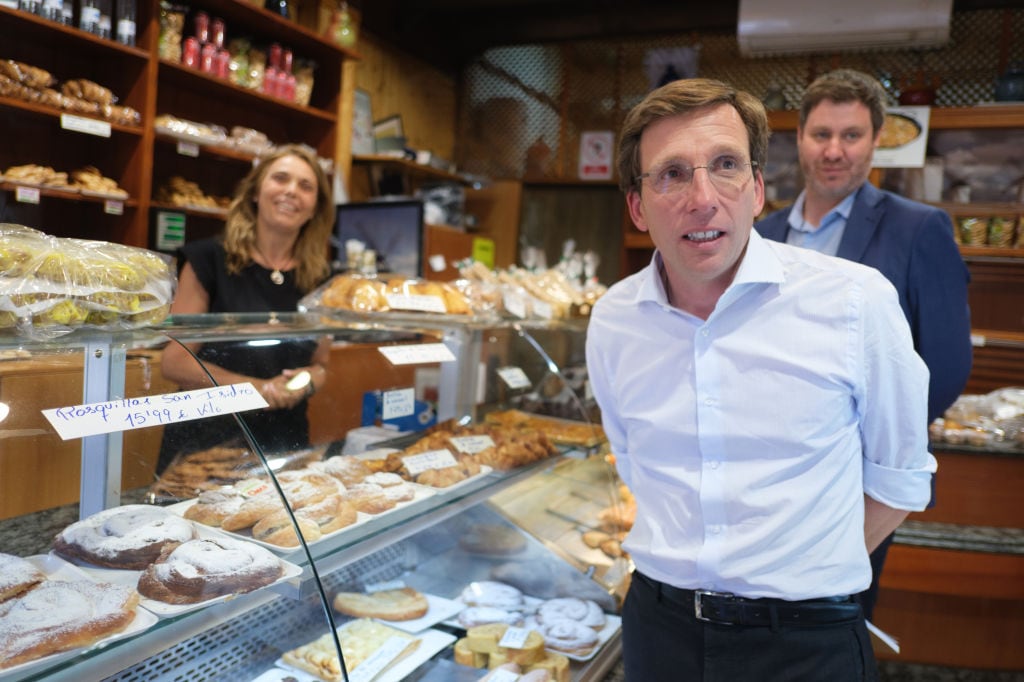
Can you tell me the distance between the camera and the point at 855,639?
136 cm

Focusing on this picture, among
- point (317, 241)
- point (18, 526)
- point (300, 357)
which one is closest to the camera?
point (18, 526)

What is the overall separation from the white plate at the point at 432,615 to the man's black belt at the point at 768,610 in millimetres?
784

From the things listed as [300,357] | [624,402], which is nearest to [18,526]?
[300,357]

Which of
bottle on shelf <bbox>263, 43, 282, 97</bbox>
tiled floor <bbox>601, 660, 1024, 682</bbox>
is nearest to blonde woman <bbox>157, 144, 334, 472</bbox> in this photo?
bottle on shelf <bbox>263, 43, 282, 97</bbox>

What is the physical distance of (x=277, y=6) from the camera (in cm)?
455

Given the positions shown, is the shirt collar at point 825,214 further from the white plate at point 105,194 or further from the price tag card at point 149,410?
the white plate at point 105,194

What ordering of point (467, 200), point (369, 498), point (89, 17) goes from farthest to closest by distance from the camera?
point (467, 200), point (89, 17), point (369, 498)

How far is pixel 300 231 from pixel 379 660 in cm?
165

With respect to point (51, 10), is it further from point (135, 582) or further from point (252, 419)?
point (135, 582)

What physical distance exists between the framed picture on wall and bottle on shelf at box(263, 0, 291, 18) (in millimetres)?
1268

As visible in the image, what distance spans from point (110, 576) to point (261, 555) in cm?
24

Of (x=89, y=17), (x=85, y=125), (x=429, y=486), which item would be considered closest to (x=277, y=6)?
A: (x=89, y=17)

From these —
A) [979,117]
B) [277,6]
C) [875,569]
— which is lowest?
[875,569]

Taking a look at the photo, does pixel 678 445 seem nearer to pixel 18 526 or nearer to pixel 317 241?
pixel 18 526
